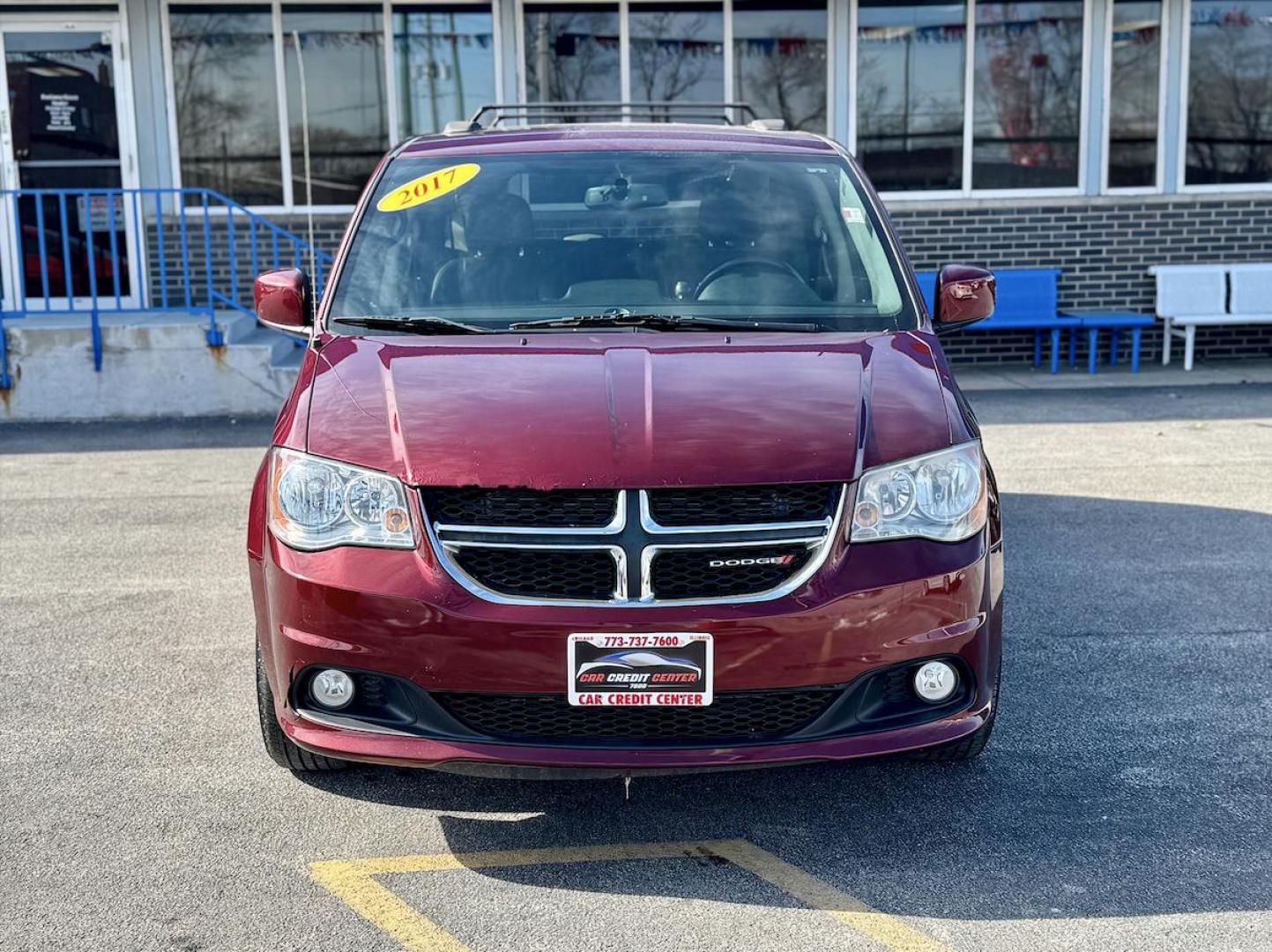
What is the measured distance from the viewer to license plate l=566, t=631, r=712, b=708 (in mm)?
3246

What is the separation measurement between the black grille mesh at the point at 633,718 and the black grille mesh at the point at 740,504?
15.7 inches

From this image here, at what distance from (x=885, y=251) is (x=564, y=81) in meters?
8.93

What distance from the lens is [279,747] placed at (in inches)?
147

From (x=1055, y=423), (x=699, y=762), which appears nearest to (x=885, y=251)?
(x=699, y=762)

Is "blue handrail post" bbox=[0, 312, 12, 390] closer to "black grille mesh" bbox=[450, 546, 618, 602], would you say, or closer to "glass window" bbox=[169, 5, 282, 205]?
"glass window" bbox=[169, 5, 282, 205]

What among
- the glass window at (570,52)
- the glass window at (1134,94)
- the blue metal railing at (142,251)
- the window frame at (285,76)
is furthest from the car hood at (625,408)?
the glass window at (1134,94)

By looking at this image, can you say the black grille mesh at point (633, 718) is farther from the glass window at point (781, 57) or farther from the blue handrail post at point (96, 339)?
the glass window at point (781, 57)

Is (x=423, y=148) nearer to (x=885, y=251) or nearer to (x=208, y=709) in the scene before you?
(x=885, y=251)

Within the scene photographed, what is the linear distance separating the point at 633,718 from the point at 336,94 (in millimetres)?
10532

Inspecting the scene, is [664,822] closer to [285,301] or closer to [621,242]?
[621,242]

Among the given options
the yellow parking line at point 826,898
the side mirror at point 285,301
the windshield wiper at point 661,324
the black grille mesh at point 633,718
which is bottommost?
the yellow parking line at point 826,898

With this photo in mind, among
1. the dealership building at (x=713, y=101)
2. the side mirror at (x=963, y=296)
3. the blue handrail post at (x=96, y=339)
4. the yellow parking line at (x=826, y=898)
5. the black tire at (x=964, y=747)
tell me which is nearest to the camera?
the yellow parking line at (x=826, y=898)

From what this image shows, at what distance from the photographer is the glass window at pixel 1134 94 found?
1306cm

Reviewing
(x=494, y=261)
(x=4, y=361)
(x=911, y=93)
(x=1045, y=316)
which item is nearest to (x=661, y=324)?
(x=494, y=261)
